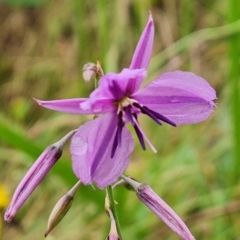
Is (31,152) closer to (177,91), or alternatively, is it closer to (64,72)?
(177,91)

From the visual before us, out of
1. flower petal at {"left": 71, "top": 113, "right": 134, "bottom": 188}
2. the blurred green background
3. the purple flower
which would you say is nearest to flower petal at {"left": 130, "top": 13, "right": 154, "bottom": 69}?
the purple flower

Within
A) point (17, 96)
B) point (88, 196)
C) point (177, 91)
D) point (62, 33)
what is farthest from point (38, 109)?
point (177, 91)

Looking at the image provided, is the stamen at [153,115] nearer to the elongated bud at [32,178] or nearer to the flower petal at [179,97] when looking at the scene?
the flower petal at [179,97]

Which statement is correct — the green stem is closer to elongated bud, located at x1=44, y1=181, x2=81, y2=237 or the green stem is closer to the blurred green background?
the blurred green background

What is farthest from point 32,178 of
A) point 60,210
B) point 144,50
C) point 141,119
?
point 141,119

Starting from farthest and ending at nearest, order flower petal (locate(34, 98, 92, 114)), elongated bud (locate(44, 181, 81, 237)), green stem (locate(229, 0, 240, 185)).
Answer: green stem (locate(229, 0, 240, 185)), elongated bud (locate(44, 181, 81, 237)), flower petal (locate(34, 98, 92, 114))
